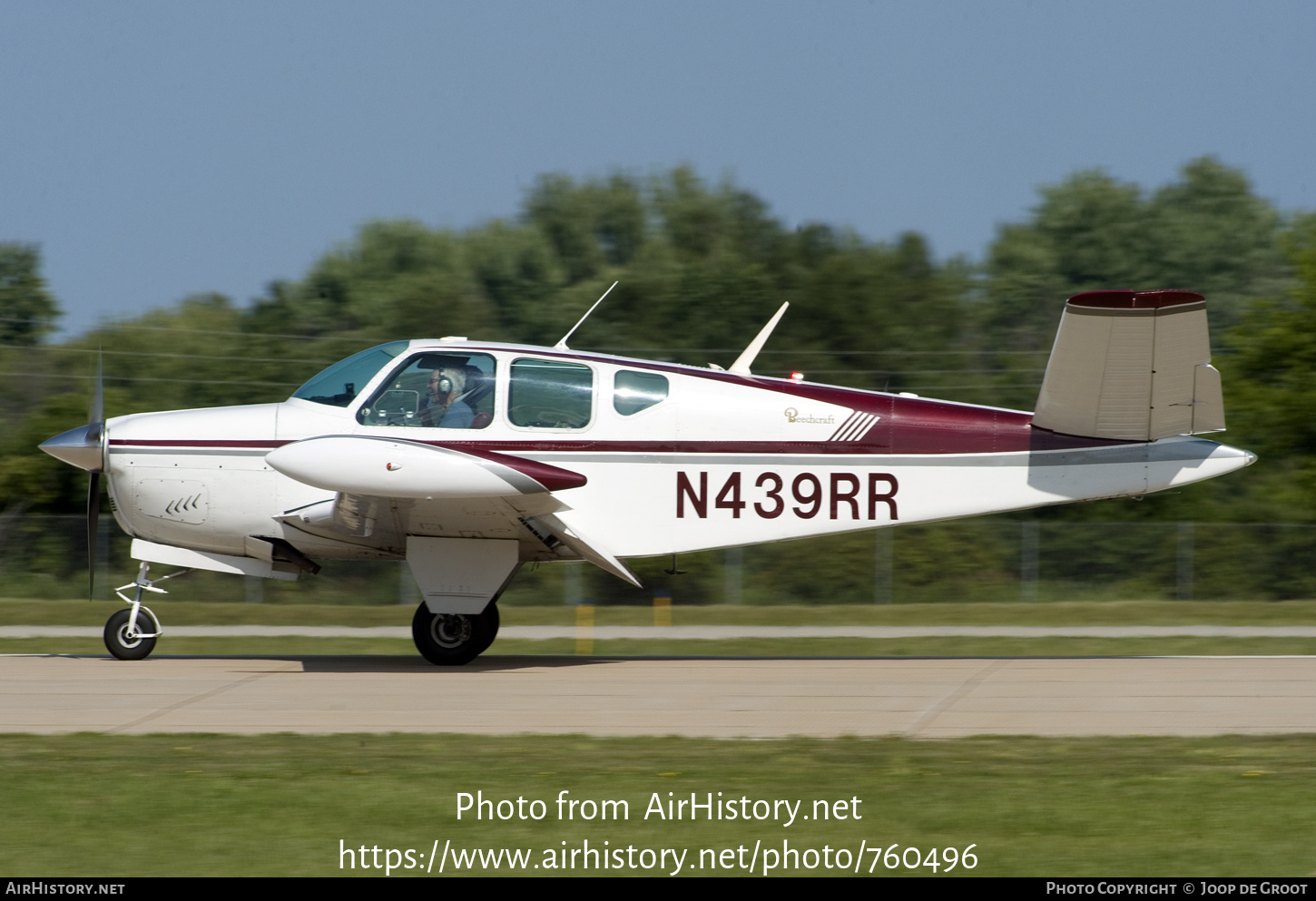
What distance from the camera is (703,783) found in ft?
25.0

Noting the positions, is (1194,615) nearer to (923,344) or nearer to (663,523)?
(663,523)

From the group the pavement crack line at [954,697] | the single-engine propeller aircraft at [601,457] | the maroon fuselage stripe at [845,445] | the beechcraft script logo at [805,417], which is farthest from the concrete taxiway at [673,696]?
the beechcraft script logo at [805,417]

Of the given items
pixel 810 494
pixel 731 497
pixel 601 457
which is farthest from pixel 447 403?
pixel 810 494

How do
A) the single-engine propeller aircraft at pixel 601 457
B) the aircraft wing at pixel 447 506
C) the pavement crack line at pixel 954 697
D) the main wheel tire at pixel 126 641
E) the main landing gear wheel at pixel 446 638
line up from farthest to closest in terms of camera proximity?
the main wheel tire at pixel 126 641 < the main landing gear wheel at pixel 446 638 < the single-engine propeller aircraft at pixel 601 457 < the aircraft wing at pixel 447 506 < the pavement crack line at pixel 954 697

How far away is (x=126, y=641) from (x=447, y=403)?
355 cm

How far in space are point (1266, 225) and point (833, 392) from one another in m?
41.2

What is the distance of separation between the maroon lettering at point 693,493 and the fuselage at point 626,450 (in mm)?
11

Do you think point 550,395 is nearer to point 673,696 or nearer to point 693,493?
point 693,493

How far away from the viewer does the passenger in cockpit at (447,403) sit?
11852 mm

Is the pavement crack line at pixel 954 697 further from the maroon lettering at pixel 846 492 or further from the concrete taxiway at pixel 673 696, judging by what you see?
the maroon lettering at pixel 846 492

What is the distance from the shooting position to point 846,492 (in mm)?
11938

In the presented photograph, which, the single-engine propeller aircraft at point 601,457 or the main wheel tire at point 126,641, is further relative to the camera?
the main wheel tire at point 126,641

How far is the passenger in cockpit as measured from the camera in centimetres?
1185

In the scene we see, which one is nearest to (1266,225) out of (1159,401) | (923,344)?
(923,344)
